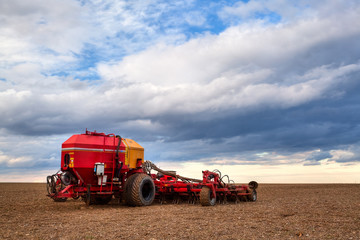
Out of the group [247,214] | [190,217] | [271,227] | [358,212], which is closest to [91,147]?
[190,217]

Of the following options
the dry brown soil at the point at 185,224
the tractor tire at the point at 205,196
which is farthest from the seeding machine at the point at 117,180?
the dry brown soil at the point at 185,224

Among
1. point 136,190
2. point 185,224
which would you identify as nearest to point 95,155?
point 136,190

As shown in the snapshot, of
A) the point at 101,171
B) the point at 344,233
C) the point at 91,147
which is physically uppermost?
the point at 91,147

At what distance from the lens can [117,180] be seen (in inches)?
667

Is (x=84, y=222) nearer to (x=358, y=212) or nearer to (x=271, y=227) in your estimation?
(x=271, y=227)

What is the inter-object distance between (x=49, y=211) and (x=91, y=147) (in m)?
3.14

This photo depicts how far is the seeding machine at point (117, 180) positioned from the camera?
15.8 metres

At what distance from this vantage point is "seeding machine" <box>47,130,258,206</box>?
15.8 meters

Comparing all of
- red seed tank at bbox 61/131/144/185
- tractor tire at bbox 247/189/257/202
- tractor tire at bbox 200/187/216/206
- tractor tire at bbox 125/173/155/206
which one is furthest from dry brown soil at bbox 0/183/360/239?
tractor tire at bbox 247/189/257/202

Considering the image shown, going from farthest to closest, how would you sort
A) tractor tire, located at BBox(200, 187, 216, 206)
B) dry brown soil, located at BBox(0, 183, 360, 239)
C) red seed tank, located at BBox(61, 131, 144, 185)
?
tractor tire, located at BBox(200, 187, 216, 206) < red seed tank, located at BBox(61, 131, 144, 185) < dry brown soil, located at BBox(0, 183, 360, 239)

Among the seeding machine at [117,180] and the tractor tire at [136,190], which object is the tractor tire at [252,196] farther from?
the tractor tire at [136,190]

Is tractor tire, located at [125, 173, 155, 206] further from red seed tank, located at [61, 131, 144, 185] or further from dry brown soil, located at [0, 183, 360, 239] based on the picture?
dry brown soil, located at [0, 183, 360, 239]

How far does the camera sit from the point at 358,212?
13.9m

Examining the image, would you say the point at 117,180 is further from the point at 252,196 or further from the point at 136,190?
the point at 252,196
